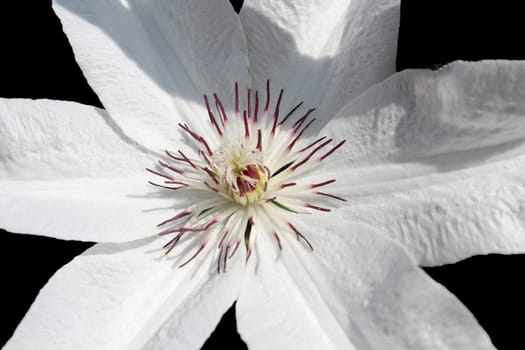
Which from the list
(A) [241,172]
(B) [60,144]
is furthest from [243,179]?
(B) [60,144]

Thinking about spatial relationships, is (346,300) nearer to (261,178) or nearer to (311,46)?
Result: (261,178)

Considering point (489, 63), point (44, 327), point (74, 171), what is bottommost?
point (44, 327)

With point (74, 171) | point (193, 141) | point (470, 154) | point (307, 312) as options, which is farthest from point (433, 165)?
point (74, 171)

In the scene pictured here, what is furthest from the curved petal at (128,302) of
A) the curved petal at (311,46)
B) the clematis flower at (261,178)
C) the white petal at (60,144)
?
the curved petal at (311,46)

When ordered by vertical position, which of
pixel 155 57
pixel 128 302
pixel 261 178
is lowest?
pixel 128 302

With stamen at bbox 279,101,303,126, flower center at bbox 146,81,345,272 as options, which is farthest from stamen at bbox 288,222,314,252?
stamen at bbox 279,101,303,126

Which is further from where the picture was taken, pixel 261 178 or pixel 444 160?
pixel 261 178

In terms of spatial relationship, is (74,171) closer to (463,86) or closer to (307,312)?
(307,312)

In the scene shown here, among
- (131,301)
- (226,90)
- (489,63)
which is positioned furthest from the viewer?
(226,90)
